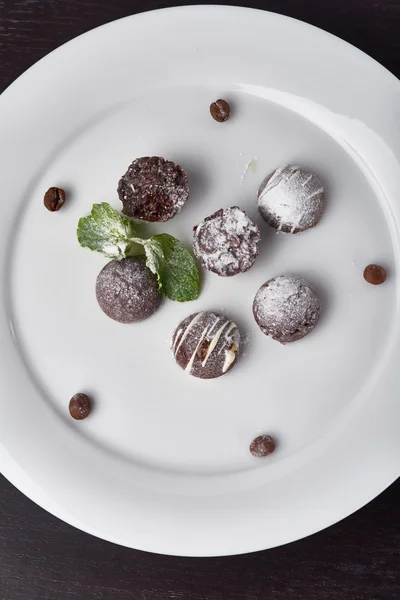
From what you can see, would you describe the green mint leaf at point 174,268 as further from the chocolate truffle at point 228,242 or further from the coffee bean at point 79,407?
the coffee bean at point 79,407

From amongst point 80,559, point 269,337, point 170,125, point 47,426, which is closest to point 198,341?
point 269,337

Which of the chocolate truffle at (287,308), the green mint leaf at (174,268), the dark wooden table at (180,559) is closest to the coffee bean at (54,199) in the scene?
the green mint leaf at (174,268)

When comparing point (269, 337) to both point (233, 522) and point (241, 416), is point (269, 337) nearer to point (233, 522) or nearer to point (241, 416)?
point (241, 416)

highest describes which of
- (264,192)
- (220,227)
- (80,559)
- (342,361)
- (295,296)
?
(264,192)

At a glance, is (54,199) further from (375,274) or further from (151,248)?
(375,274)

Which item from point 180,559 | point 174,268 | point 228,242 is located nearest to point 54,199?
point 174,268

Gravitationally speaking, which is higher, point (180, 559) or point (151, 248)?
point (151, 248)
